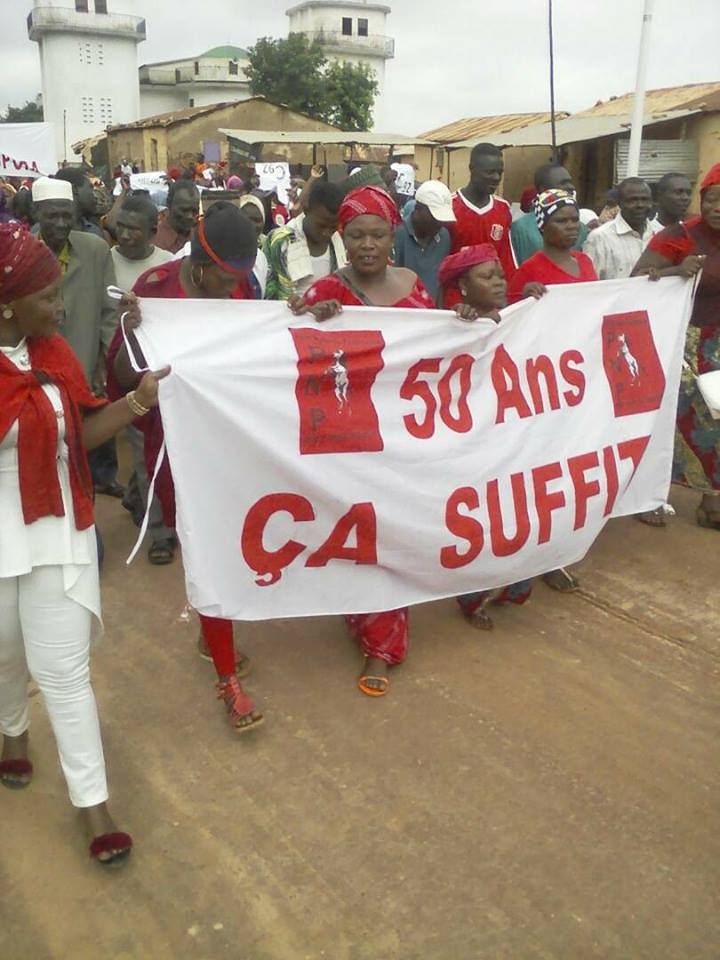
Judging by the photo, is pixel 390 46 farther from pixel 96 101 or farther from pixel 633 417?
pixel 633 417

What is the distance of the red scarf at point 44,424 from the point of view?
238cm

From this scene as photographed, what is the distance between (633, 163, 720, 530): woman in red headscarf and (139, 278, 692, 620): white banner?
56cm

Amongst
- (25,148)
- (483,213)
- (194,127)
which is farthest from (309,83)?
(483,213)

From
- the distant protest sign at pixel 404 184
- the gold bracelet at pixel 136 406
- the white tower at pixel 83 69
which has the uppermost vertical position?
the white tower at pixel 83 69

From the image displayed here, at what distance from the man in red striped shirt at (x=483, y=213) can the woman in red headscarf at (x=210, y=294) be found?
268cm

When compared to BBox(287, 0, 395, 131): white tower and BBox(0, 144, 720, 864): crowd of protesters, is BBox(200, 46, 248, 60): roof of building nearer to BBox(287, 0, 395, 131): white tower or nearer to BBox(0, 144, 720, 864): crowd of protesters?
BBox(287, 0, 395, 131): white tower

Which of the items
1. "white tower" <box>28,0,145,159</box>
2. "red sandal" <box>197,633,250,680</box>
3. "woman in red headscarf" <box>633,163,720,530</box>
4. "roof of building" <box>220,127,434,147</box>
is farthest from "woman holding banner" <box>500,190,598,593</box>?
"white tower" <box>28,0,145,159</box>

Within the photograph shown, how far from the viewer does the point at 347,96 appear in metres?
48.8

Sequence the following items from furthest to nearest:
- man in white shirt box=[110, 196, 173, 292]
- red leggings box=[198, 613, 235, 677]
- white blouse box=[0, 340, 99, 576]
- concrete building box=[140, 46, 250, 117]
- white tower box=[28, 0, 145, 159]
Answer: concrete building box=[140, 46, 250, 117], white tower box=[28, 0, 145, 159], man in white shirt box=[110, 196, 173, 292], red leggings box=[198, 613, 235, 677], white blouse box=[0, 340, 99, 576]

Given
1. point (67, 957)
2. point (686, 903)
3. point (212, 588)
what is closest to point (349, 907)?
point (67, 957)

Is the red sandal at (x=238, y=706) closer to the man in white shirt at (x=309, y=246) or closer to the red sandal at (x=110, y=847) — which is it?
the red sandal at (x=110, y=847)

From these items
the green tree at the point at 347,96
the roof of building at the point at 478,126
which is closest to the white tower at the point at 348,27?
the green tree at the point at 347,96

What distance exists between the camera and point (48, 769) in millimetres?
3088

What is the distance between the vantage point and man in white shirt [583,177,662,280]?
5.61 m
